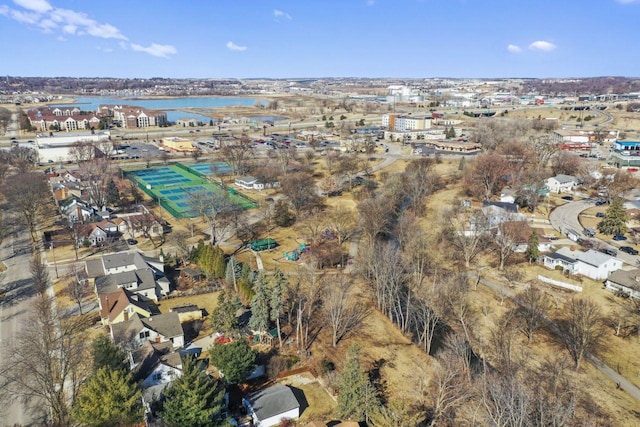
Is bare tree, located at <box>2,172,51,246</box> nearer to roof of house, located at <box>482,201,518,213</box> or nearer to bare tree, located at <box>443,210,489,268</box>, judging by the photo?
bare tree, located at <box>443,210,489,268</box>

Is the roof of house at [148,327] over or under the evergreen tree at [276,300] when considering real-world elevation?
under

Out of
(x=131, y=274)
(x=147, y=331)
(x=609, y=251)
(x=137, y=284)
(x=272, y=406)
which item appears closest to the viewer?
(x=272, y=406)

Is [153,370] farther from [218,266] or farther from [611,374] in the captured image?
[611,374]

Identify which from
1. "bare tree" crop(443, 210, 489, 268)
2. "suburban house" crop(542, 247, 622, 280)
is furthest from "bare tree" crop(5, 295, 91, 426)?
"suburban house" crop(542, 247, 622, 280)

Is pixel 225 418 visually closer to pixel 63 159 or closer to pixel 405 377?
pixel 405 377

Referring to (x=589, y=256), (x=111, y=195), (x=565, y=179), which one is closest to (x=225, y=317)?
(x=589, y=256)

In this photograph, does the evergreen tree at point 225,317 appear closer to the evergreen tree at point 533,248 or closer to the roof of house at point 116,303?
the roof of house at point 116,303

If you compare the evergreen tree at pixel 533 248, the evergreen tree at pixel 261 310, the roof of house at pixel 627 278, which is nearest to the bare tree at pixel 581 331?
the roof of house at pixel 627 278
